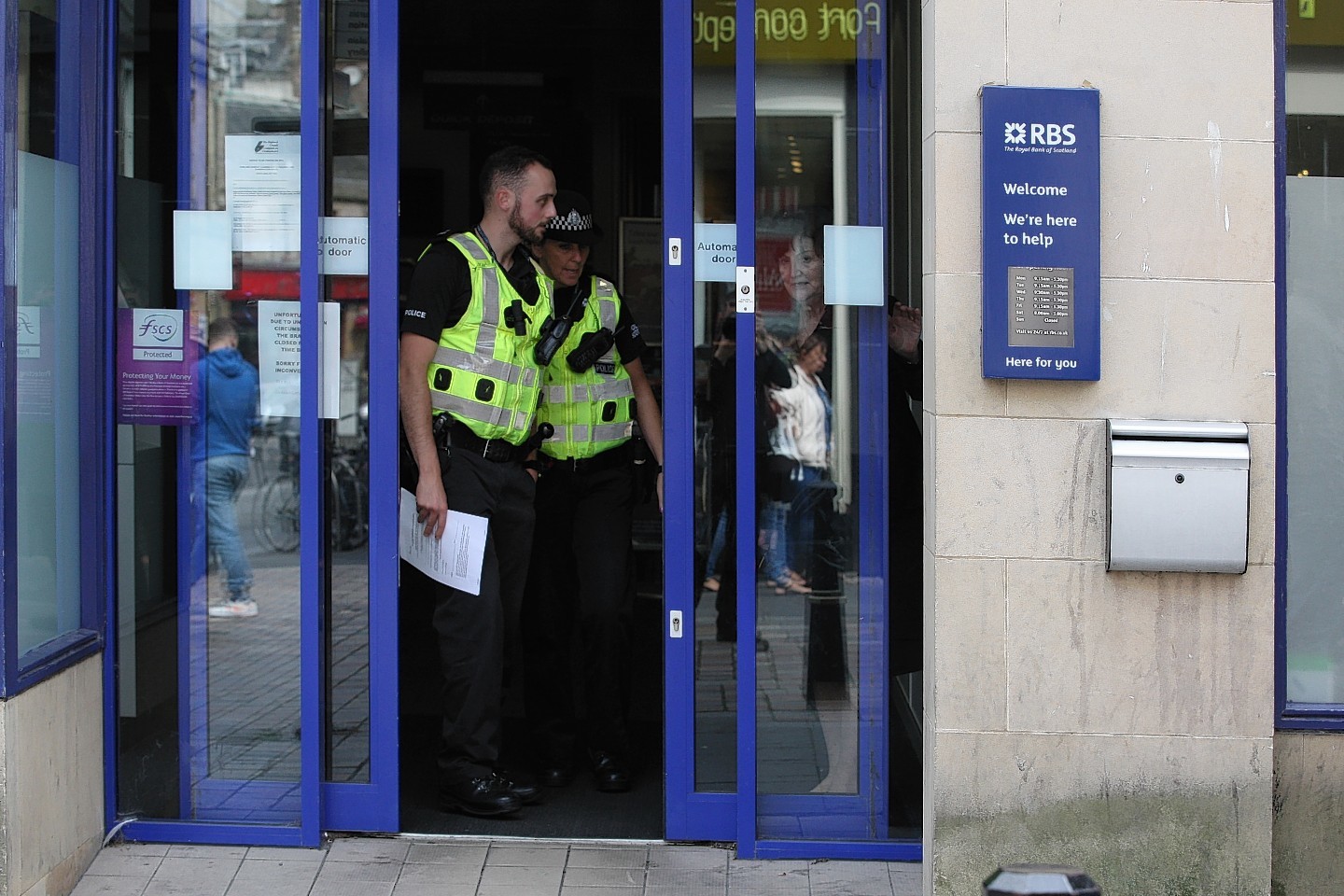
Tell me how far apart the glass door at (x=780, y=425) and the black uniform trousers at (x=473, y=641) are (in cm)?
66

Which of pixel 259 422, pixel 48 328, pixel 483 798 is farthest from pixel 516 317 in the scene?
pixel 483 798

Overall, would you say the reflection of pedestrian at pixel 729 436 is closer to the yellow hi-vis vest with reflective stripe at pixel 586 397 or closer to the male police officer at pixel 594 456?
the male police officer at pixel 594 456

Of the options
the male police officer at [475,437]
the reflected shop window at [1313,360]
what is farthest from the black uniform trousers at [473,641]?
the reflected shop window at [1313,360]

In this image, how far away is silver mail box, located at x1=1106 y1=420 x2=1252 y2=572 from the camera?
383cm

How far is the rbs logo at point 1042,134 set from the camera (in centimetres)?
380

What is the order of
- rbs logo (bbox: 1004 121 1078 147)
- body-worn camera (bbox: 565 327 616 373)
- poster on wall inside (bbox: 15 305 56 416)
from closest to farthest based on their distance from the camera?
rbs logo (bbox: 1004 121 1078 147)
poster on wall inside (bbox: 15 305 56 416)
body-worn camera (bbox: 565 327 616 373)

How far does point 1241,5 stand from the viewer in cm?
388

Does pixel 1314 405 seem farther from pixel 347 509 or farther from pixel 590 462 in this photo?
pixel 347 509

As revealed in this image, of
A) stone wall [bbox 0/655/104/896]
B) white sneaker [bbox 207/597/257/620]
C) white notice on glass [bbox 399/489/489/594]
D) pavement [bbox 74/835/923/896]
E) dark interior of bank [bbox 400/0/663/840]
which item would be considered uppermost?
dark interior of bank [bbox 400/0/663/840]

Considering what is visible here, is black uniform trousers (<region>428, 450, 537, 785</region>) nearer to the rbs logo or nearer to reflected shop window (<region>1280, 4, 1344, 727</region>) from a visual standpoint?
the rbs logo

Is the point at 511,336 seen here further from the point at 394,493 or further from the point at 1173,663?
the point at 1173,663

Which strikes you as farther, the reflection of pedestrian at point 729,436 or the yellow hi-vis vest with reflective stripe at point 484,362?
the yellow hi-vis vest with reflective stripe at point 484,362

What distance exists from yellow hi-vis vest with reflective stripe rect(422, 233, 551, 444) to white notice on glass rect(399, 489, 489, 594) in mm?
296

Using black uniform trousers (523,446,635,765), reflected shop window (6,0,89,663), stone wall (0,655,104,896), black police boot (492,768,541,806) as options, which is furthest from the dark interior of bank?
reflected shop window (6,0,89,663)
